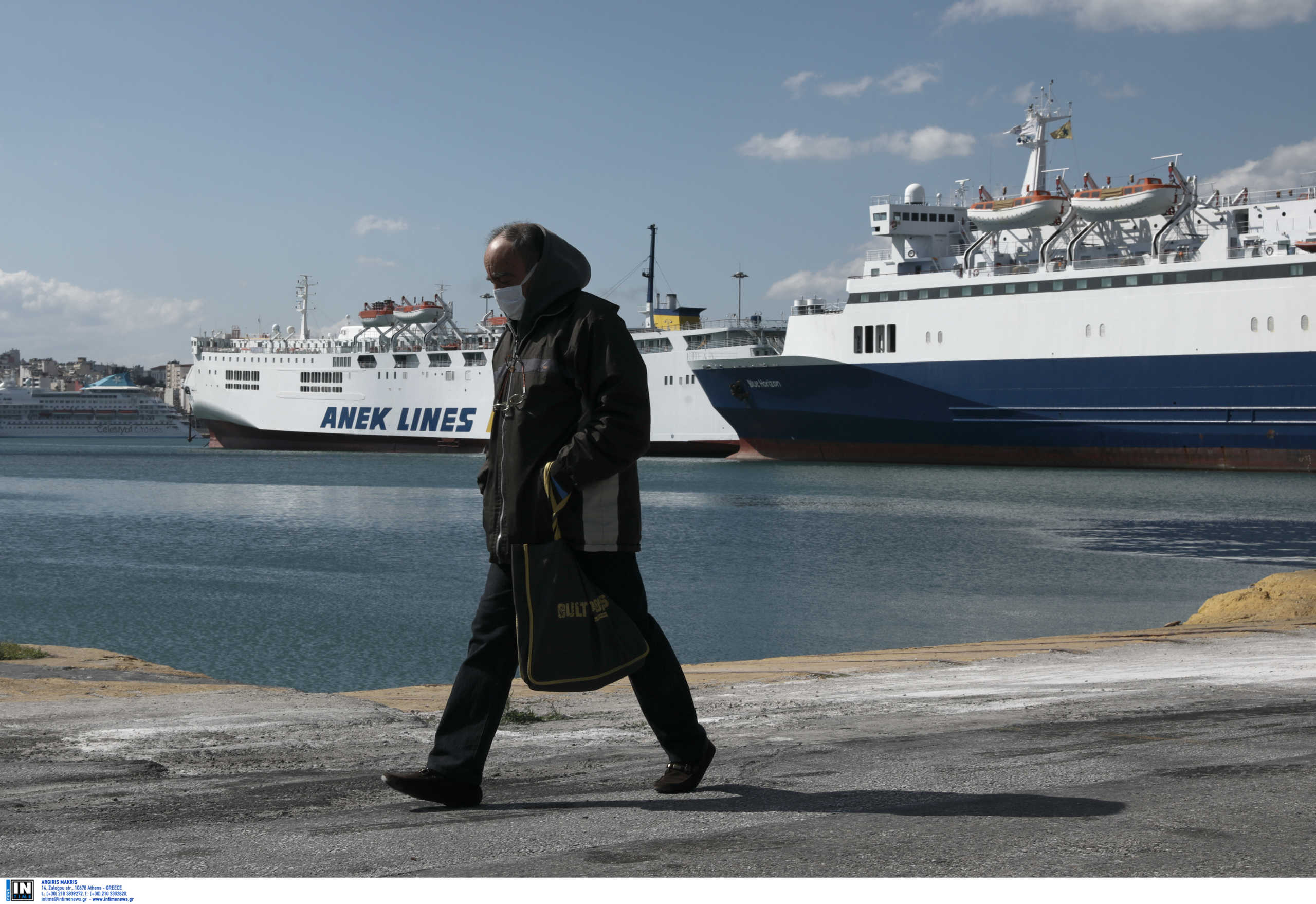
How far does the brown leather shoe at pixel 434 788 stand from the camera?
2809mm

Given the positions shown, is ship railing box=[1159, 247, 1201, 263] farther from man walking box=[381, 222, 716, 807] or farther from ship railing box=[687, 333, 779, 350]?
man walking box=[381, 222, 716, 807]

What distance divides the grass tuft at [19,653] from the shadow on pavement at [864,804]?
435cm

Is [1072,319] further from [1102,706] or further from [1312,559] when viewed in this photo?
[1102,706]

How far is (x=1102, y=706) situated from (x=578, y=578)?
88.3 inches

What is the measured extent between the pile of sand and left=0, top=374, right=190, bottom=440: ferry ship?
4566 inches

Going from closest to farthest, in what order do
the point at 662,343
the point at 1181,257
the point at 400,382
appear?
1. the point at 1181,257
2. the point at 662,343
3. the point at 400,382

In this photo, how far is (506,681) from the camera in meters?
3.00

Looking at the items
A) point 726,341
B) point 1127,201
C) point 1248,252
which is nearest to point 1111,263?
point 1127,201

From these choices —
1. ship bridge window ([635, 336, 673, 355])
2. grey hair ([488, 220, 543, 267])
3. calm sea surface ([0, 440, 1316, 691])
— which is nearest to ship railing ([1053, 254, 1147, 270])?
calm sea surface ([0, 440, 1316, 691])

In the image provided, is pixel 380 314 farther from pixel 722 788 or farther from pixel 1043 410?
pixel 722 788

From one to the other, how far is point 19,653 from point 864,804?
5.21 metres

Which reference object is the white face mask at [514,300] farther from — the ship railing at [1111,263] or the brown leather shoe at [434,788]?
the ship railing at [1111,263]

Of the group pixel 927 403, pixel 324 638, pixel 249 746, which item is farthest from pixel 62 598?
pixel 927 403

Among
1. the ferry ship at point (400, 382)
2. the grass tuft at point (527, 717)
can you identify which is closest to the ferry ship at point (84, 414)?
the ferry ship at point (400, 382)
